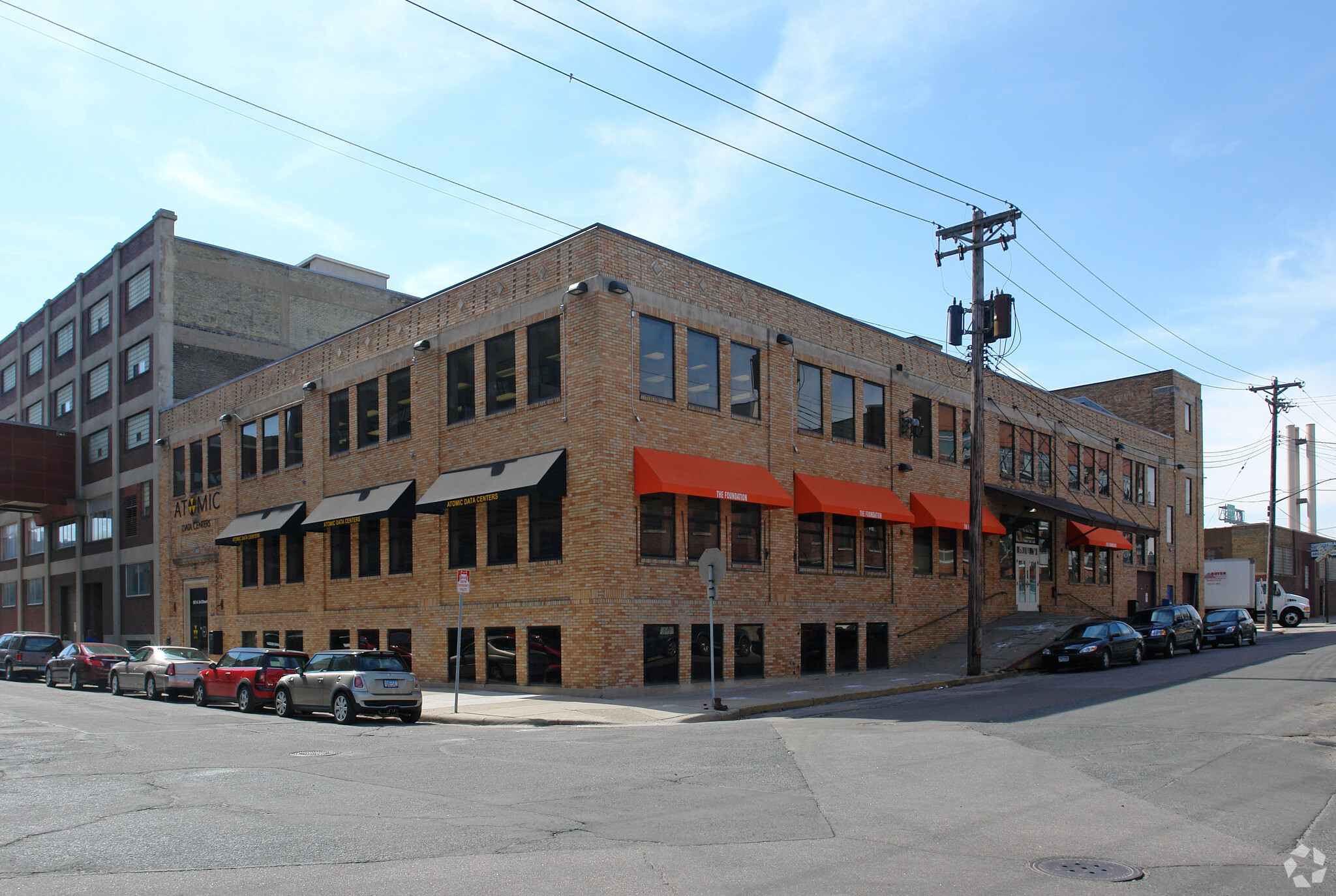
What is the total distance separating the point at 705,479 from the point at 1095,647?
Result: 39.6 ft

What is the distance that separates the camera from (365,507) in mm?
28547

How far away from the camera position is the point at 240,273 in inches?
1770

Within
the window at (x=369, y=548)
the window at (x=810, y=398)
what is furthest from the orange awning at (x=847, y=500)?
the window at (x=369, y=548)

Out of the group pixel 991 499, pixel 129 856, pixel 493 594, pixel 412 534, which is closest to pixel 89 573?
pixel 412 534

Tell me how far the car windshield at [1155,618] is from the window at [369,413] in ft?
79.6

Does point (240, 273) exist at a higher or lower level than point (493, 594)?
higher

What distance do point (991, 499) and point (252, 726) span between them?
2644 cm

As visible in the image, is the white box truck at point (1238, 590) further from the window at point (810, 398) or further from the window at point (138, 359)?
the window at point (138, 359)

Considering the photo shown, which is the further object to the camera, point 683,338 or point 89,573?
point 89,573

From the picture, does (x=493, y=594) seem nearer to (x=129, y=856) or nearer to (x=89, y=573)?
(x=129, y=856)

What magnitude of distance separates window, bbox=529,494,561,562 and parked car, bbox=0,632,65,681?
68.5 feet

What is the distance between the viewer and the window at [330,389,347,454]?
103ft

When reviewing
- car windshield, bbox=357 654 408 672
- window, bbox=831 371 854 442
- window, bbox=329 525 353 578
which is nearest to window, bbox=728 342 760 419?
window, bbox=831 371 854 442

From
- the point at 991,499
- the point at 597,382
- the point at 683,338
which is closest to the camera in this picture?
the point at 597,382
